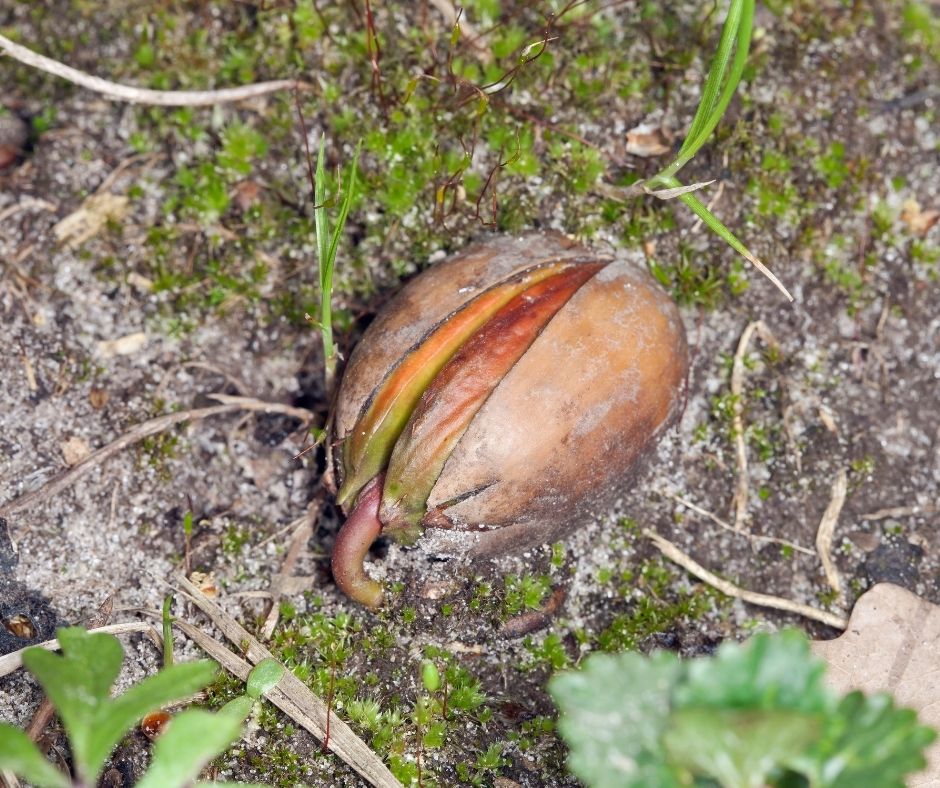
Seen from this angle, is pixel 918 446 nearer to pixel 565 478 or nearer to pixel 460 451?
pixel 565 478

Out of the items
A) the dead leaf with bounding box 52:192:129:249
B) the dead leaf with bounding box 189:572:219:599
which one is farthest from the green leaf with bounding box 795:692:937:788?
the dead leaf with bounding box 52:192:129:249

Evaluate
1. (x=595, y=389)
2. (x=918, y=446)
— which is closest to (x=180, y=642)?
(x=595, y=389)

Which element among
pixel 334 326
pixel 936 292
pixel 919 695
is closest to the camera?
pixel 919 695

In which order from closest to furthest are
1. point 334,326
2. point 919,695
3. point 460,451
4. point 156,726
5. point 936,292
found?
point 460,451 < point 156,726 < point 919,695 < point 334,326 < point 936,292

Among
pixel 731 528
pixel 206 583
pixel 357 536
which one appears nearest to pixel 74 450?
pixel 206 583

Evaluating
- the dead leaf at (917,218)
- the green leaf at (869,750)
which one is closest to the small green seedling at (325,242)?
the green leaf at (869,750)

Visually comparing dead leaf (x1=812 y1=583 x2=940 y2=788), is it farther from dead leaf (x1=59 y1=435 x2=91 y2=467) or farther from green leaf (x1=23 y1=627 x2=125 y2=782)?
dead leaf (x1=59 y1=435 x2=91 y2=467)
